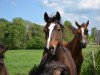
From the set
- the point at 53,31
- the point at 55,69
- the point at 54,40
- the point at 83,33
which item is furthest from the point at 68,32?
the point at 55,69

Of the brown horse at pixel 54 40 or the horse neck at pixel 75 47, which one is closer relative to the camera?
the brown horse at pixel 54 40

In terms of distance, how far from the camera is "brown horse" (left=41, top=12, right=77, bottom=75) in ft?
22.8

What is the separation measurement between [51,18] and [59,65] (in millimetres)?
1241

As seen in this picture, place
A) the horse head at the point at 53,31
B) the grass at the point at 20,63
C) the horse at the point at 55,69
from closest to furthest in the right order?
the horse at the point at 55,69
the horse head at the point at 53,31
the grass at the point at 20,63

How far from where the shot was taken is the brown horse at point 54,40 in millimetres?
6961

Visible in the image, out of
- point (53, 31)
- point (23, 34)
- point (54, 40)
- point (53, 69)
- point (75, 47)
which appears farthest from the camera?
point (23, 34)

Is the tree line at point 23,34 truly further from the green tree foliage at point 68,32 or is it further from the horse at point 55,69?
the horse at point 55,69

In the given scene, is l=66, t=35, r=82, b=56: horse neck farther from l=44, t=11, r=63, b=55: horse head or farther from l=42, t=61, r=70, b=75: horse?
l=42, t=61, r=70, b=75: horse

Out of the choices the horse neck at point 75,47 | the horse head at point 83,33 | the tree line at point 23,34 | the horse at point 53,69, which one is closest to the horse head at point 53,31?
the horse at point 53,69

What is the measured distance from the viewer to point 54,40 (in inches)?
280

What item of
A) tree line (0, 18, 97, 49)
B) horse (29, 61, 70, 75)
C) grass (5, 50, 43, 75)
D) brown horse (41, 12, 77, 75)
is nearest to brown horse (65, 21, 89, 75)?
brown horse (41, 12, 77, 75)

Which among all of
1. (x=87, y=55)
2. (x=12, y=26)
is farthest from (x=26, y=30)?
(x=87, y=55)

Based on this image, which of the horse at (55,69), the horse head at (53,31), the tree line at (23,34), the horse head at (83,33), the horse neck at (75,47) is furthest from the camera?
the tree line at (23,34)

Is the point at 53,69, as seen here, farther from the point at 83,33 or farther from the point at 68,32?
the point at 83,33
